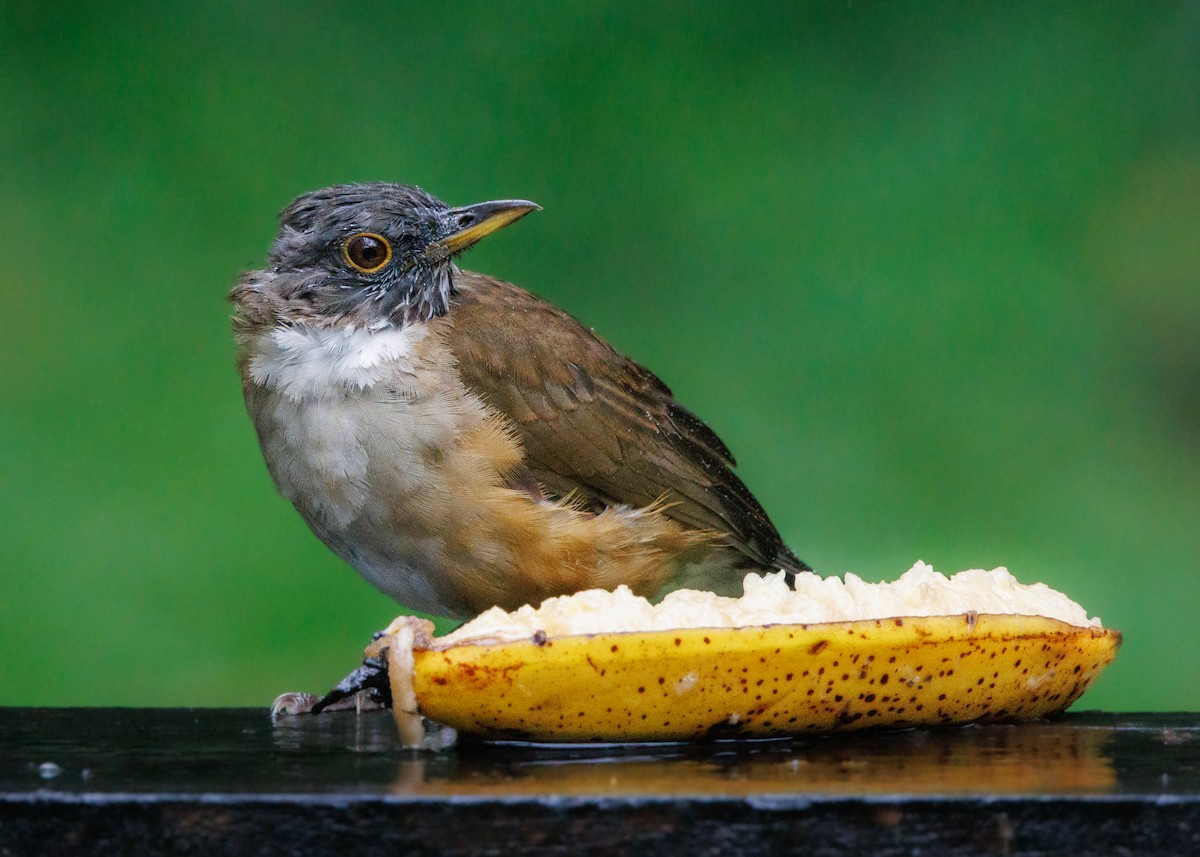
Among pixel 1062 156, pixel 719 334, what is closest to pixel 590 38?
pixel 719 334

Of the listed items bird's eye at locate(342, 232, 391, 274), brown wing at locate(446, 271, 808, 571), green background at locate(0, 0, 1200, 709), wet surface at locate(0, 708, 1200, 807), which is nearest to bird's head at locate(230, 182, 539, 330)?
bird's eye at locate(342, 232, 391, 274)

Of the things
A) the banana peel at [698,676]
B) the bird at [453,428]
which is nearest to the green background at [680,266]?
the bird at [453,428]

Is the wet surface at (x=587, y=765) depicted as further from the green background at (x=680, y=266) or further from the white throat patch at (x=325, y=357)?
the green background at (x=680, y=266)

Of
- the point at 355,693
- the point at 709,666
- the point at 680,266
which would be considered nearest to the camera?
the point at 709,666

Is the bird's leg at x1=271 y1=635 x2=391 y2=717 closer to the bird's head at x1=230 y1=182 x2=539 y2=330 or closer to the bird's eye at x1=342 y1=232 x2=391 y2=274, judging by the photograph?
the bird's head at x1=230 y1=182 x2=539 y2=330

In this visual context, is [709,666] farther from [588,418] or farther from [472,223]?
[472,223]

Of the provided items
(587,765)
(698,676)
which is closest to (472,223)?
(698,676)

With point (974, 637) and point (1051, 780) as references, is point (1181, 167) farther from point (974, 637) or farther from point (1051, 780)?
point (1051, 780)
